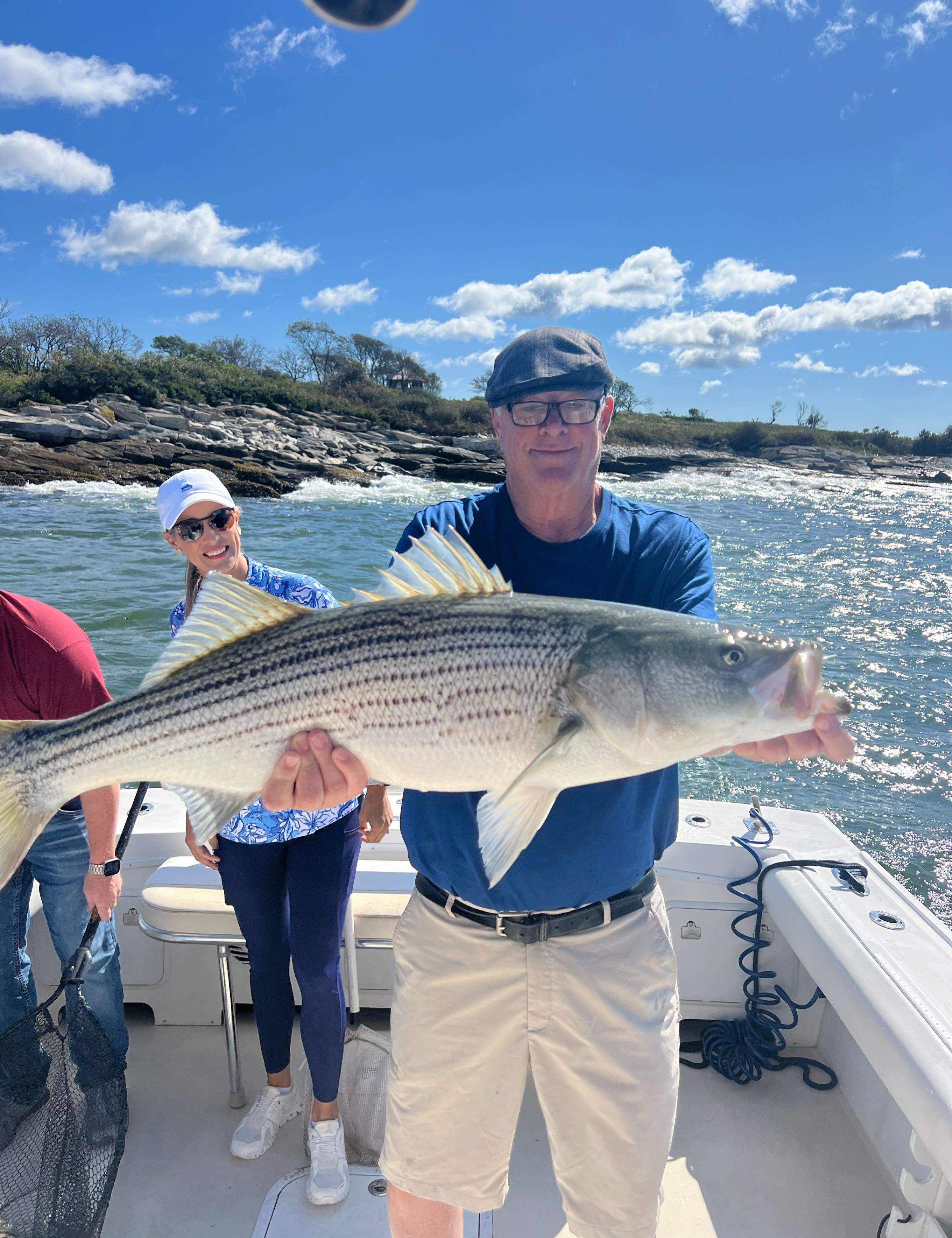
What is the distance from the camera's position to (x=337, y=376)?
7469 cm

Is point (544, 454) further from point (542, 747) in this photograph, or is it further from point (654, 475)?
point (654, 475)

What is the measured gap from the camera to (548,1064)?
8.07 feet

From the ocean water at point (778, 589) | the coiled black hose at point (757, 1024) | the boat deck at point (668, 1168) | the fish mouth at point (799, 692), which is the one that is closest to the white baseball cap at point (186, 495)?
the fish mouth at point (799, 692)

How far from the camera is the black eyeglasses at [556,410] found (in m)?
2.49

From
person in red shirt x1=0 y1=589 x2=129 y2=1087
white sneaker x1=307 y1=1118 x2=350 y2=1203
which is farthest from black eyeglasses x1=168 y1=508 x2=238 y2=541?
white sneaker x1=307 y1=1118 x2=350 y2=1203

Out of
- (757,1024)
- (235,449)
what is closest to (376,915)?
(757,1024)

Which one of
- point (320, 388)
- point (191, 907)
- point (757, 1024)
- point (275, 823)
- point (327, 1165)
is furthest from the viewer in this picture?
point (320, 388)

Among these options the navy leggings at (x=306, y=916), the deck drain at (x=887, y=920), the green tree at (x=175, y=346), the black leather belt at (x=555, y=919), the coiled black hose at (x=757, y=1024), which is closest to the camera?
the black leather belt at (x=555, y=919)

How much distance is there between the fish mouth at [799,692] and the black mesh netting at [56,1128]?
9.33 ft

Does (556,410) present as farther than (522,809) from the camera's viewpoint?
Yes

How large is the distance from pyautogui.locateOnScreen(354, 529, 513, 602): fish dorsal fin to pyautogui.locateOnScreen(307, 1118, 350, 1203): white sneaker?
2414mm

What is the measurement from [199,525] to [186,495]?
15 cm

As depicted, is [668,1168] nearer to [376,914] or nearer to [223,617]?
[376,914]

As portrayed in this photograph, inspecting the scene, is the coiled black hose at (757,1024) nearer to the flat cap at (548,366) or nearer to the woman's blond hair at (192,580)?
the flat cap at (548,366)
